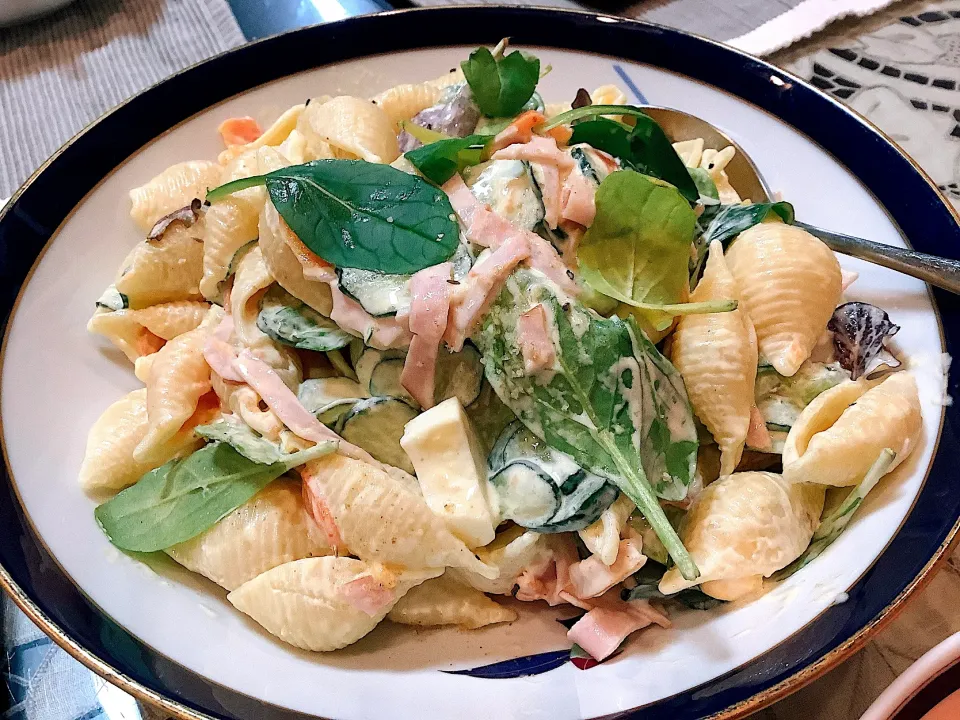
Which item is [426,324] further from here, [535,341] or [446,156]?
[446,156]

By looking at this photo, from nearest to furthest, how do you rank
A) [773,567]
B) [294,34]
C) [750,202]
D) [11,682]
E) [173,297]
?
[773,567] → [11,682] → [173,297] → [750,202] → [294,34]

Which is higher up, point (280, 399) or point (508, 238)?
point (508, 238)

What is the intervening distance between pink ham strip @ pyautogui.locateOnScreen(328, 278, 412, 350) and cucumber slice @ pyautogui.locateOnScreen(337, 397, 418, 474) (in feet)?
0.28

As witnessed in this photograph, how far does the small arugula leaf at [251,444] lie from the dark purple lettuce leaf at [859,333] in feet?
2.57

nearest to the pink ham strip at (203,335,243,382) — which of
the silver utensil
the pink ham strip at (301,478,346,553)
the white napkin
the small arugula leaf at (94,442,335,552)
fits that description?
the small arugula leaf at (94,442,335,552)

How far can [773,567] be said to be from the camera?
2.86ft

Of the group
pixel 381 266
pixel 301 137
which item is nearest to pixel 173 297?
pixel 301 137

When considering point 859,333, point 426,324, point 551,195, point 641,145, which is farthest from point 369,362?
point 859,333

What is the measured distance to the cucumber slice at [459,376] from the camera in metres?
1.01

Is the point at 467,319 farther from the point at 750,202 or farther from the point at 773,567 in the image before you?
the point at 750,202

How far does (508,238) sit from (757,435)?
453 mm

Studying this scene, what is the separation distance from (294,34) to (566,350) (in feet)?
3.18

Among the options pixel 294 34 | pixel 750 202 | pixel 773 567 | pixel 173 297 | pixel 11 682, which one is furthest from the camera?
pixel 294 34

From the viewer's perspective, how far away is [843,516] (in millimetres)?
916
